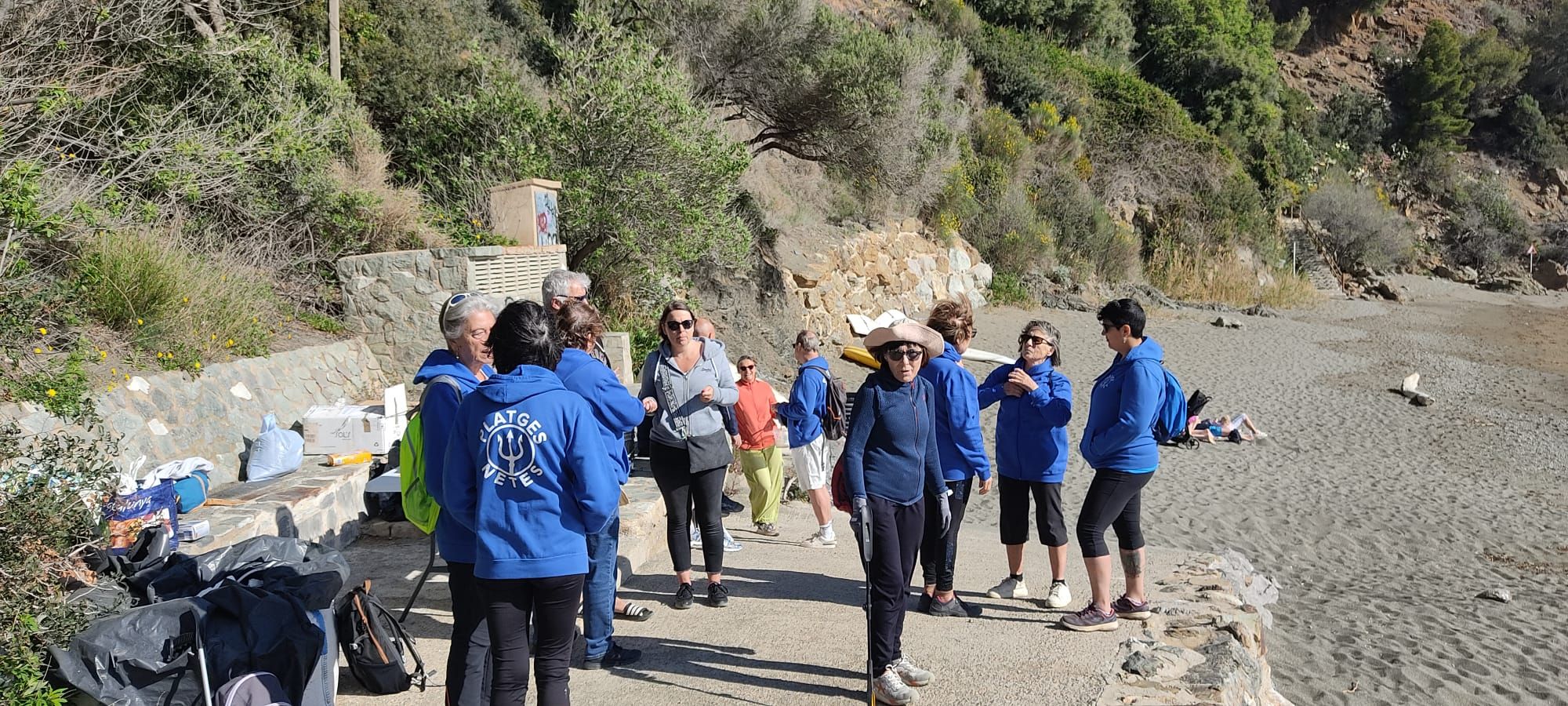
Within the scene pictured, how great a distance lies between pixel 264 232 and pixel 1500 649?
10859mm

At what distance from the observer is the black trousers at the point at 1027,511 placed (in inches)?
197

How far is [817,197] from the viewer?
803 inches

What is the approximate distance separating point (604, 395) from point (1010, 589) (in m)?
2.82

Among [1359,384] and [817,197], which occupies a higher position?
[817,197]

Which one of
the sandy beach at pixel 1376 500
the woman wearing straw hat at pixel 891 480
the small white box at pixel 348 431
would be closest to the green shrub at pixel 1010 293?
the sandy beach at pixel 1376 500

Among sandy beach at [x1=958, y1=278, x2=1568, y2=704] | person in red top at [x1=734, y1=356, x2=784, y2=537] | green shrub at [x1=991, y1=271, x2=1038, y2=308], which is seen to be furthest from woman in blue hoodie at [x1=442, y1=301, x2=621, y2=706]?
green shrub at [x1=991, y1=271, x2=1038, y2=308]

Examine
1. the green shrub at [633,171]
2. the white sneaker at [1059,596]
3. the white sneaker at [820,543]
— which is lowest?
the white sneaker at [820,543]

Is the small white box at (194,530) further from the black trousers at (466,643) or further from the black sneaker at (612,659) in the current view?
the black trousers at (466,643)

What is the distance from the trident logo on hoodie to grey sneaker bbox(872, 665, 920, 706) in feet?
5.78

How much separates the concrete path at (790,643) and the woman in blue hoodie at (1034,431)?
549 millimetres

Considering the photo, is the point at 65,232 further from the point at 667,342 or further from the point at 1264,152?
the point at 1264,152

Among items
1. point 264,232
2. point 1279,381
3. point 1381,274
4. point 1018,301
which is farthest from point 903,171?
point 1381,274

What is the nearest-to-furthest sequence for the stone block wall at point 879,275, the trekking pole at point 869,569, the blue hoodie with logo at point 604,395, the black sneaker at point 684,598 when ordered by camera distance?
the blue hoodie with logo at point 604,395 → the trekking pole at point 869,569 → the black sneaker at point 684,598 → the stone block wall at point 879,275

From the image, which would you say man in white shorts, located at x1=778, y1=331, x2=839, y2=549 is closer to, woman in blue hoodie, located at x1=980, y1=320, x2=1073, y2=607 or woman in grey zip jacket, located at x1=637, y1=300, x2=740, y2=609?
woman in grey zip jacket, located at x1=637, y1=300, x2=740, y2=609
